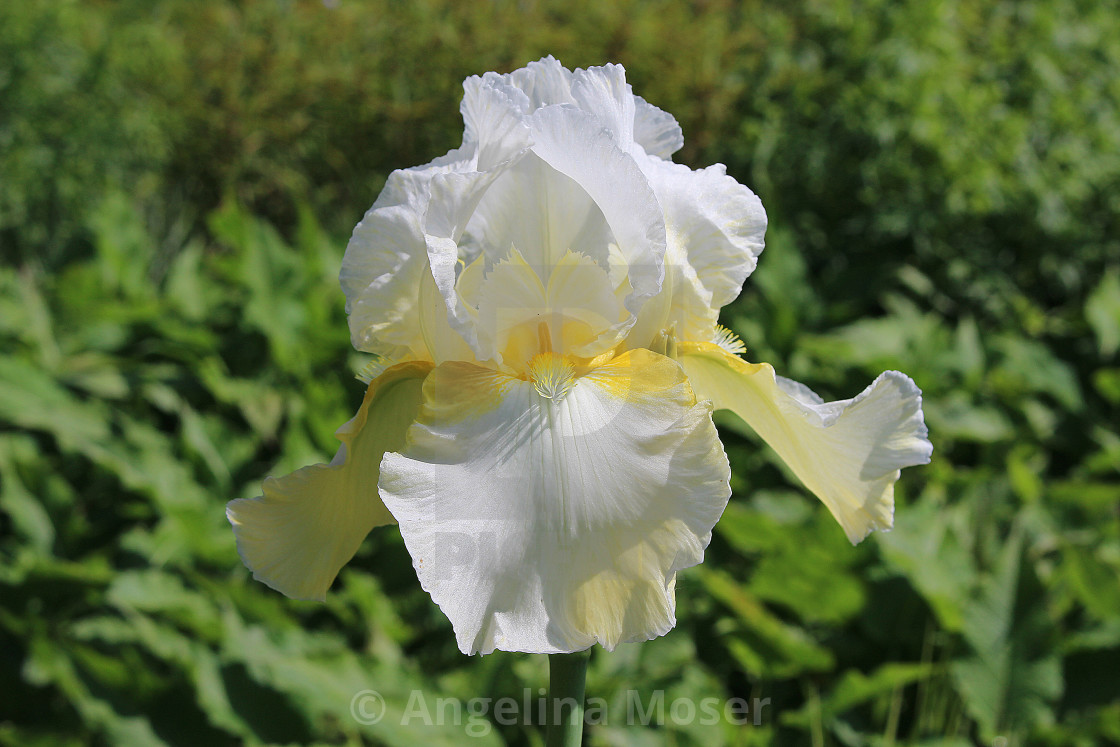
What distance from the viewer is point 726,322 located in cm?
322

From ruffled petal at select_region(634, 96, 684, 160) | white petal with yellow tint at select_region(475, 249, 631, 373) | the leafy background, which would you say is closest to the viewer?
white petal with yellow tint at select_region(475, 249, 631, 373)

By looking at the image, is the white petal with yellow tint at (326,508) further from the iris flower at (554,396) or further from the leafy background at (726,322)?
the leafy background at (726,322)

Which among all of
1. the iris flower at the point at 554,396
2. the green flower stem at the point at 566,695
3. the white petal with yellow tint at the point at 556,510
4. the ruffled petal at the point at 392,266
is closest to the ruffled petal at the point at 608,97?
the iris flower at the point at 554,396

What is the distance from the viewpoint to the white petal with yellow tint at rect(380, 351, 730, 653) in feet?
2.07

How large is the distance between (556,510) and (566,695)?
0.18m

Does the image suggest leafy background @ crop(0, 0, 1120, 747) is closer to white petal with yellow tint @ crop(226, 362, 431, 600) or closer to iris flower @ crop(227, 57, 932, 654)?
white petal with yellow tint @ crop(226, 362, 431, 600)

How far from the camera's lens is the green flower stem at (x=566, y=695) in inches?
28.2

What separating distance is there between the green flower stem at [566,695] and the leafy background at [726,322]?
965 mm

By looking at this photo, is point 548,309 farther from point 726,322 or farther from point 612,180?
point 726,322

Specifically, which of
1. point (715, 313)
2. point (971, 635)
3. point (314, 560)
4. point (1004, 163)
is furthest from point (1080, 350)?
point (314, 560)

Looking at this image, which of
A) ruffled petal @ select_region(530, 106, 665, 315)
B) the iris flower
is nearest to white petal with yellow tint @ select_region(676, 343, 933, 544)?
the iris flower

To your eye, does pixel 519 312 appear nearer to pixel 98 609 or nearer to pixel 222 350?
pixel 98 609

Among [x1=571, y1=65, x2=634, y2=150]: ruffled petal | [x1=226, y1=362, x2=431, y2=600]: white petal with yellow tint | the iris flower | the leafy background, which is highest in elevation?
[x1=571, y1=65, x2=634, y2=150]: ruffled petal

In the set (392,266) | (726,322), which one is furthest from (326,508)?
(726,322)
